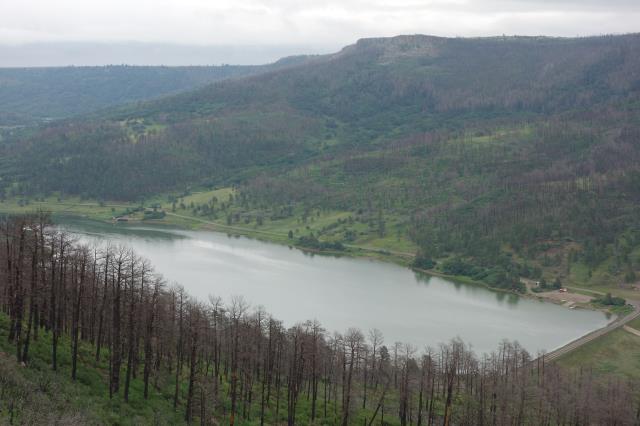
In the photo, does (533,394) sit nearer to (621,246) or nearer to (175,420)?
(175,420)

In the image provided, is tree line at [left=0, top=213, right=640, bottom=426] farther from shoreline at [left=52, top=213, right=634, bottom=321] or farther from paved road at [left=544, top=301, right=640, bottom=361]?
shoreline at [left=52, top=213, right=634, bottom=321]

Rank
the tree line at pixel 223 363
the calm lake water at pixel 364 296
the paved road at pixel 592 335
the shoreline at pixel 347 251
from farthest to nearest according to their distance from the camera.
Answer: the shoreline at pixel 347 251
the calm lake water at pixel 364 296
the paved road at pixel 592 335
the tree line at pixel 223 363

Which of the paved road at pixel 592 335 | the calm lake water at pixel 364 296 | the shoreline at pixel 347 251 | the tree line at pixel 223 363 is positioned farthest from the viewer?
the shoreline at pixel 347 251

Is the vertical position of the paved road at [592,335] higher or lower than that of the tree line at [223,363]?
lower

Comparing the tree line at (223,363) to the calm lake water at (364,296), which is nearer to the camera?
the tree line at (223,363)

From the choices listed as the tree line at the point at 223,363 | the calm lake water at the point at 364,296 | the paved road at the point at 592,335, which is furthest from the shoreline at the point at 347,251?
the tree line at the point at 223,363

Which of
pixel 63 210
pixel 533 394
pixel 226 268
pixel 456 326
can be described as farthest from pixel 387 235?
pixel 533 394

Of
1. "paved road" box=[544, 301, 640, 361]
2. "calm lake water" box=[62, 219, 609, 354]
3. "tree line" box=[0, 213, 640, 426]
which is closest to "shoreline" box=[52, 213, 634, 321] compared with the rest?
"paved road" box=[544, 301, 640, 361]

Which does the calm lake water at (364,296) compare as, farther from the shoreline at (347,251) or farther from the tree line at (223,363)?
the tree line at (223,363)
